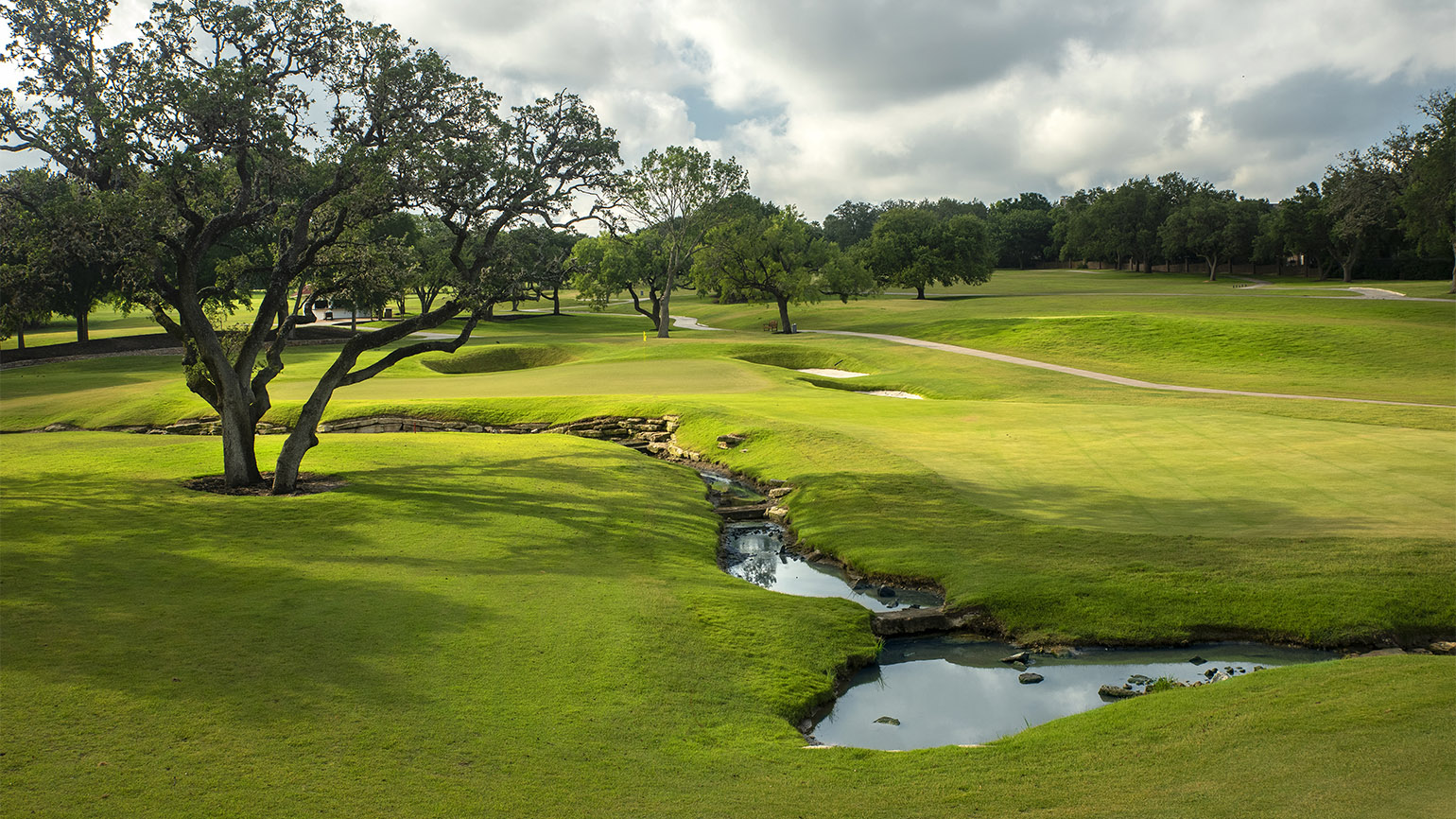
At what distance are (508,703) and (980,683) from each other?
20.6ft

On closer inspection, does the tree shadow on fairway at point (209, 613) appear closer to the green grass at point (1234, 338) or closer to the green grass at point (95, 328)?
the green grass at point (1234, 338)

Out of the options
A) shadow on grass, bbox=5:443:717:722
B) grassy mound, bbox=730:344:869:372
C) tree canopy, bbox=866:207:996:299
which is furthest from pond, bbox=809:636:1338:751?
tree canopy, bbox=866:207:996:299

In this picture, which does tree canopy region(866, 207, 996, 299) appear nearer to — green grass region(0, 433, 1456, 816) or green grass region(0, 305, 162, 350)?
green grass region(0, 305, 162, 350)

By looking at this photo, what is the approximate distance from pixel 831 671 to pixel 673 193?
5399 cm

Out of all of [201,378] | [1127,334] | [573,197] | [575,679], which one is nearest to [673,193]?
[1127,334]

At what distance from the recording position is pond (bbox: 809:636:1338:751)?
1060 centimetres

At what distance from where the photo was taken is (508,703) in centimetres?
922

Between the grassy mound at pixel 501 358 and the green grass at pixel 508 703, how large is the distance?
121 ft

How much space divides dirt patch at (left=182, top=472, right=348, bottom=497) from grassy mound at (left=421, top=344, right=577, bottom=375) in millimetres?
31671

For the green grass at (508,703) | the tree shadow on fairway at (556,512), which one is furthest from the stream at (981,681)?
the tree shadow on fairway at (556,512)

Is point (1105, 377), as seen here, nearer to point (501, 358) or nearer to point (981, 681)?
point (501, 358)

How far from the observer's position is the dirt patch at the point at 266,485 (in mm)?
18734

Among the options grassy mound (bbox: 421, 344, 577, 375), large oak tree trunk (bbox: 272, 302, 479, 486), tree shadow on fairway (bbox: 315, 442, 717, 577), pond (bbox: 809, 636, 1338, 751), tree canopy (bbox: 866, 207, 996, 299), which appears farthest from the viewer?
tree canopy (bbox: 866, 207, 996, 299)

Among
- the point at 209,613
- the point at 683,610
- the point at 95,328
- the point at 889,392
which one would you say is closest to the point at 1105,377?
the point at 889,392
